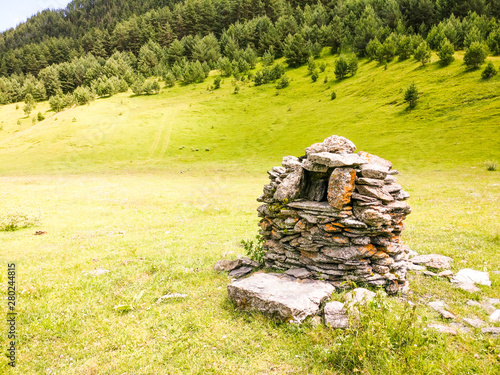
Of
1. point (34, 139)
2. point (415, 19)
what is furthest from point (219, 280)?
point (415, 19)

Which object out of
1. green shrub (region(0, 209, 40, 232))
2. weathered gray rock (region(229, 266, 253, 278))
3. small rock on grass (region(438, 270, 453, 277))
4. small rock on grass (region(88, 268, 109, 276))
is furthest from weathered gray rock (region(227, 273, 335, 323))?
green shrub (region(0, 209, 40, 232))

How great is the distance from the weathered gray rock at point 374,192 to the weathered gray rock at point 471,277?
428 centimetres

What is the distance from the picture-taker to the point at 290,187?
40.2 ft

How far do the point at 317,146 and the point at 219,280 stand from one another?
738cm

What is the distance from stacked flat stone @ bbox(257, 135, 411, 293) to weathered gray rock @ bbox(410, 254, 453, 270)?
5.34 ft

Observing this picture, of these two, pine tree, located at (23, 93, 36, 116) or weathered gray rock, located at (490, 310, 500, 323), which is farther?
pine tree, located at (23, 93, 36, 116)

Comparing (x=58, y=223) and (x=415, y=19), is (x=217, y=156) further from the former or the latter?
(x=415, y=19)

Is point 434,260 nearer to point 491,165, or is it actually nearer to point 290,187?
point 290,187

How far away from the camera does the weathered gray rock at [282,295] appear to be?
918cm

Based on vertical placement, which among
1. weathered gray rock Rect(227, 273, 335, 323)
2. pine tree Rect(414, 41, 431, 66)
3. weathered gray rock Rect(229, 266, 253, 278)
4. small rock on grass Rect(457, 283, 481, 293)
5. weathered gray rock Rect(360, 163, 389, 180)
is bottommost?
small rock on grass Rect(457, 283, 481, 293)

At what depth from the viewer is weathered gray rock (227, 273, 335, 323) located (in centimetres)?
918

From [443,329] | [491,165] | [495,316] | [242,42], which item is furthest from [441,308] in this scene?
[242,42]

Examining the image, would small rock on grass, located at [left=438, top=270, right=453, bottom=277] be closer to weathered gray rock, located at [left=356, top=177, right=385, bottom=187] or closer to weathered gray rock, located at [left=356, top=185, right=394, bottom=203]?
weathered gray rock, located at [left=356, top=185, right=394, bottom=203]

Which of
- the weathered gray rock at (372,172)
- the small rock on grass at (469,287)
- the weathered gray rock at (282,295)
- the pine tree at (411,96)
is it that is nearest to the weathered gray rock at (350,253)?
the weathered gray rock at (282,295)
